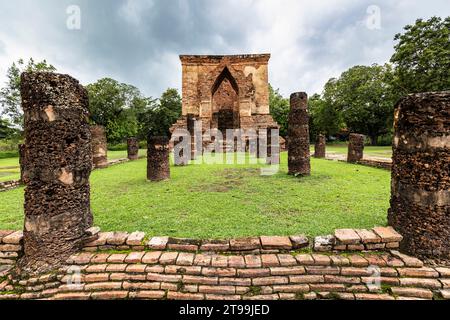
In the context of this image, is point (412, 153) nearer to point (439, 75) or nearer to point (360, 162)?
point (360, 162)

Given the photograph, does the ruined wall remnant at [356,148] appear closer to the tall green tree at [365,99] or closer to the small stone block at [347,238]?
the small stone block at [347,238]

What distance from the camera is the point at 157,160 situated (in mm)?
7414

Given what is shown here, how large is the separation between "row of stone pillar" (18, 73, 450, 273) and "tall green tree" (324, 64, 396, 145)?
1060 inches

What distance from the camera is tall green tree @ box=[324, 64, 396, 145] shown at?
84.9 ft

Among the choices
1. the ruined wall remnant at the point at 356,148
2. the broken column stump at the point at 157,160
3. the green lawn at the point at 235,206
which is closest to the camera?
the green lawn at the point at 235,206

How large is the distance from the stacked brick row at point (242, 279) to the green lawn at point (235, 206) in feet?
1.93

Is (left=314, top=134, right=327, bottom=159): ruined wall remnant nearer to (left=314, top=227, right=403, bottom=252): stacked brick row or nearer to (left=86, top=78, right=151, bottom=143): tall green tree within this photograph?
(left=314, top=227, right=403, bottom=252): stacked brick row

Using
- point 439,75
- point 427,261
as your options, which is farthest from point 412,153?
point 439,75

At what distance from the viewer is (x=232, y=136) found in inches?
666

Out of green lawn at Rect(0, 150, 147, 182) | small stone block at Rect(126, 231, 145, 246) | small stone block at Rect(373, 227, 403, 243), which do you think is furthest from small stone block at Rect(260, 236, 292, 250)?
green lawn at Rect(0, 150, 147, 182)

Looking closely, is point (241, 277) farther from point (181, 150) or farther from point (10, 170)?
point (10, 170)

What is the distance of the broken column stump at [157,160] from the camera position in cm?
737

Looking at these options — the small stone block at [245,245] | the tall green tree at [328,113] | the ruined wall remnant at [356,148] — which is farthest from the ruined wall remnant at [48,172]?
the tall green tree at [328,113]
